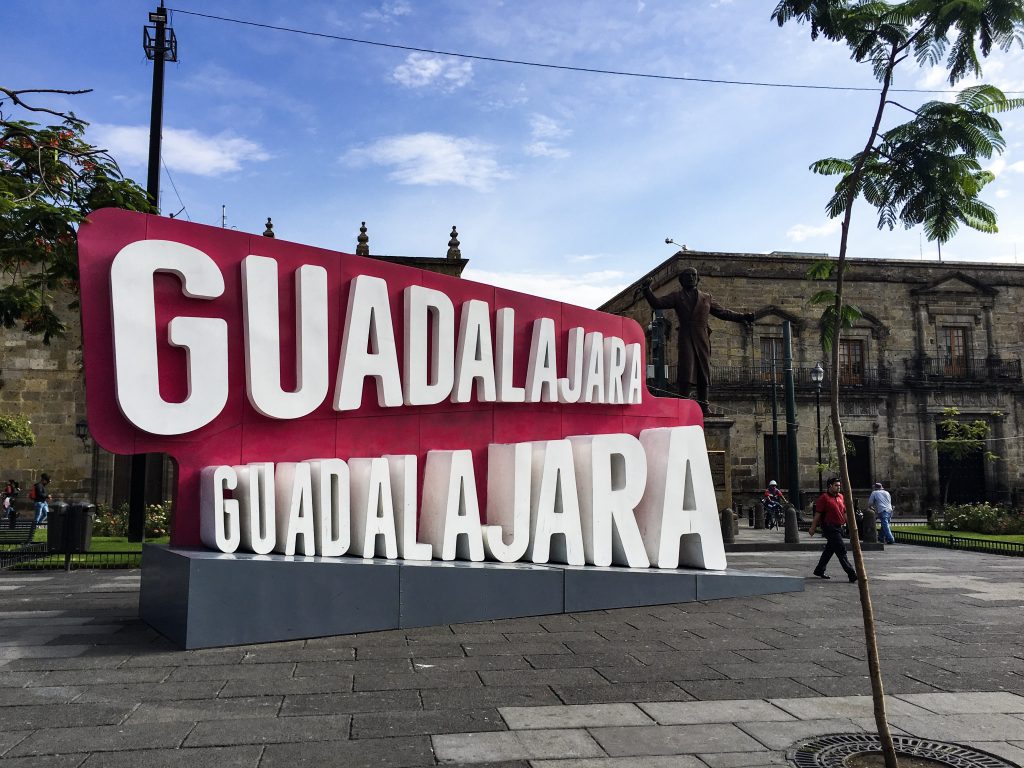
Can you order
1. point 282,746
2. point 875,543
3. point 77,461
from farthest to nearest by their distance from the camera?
1. point 77,461
2. point 875,543
3. point 282,746

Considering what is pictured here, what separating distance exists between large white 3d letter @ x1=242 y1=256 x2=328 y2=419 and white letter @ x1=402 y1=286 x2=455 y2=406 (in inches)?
40.6

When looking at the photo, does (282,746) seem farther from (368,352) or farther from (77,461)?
(77,461)

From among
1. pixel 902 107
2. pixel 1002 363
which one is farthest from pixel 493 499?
pixel 1002 363

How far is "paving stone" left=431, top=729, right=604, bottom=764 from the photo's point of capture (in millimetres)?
4375

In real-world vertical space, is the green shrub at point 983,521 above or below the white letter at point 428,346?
below

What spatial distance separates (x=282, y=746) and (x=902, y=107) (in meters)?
5.42

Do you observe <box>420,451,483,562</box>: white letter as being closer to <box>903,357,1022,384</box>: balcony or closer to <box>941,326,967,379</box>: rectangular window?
<box>903,357,1022,384</box>: balcony

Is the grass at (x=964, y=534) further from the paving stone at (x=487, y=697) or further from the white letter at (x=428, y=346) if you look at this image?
the paving stone at (x=487, y=697)

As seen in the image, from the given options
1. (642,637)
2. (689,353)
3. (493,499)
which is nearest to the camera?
(642,637)

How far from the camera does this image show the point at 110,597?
400 inches

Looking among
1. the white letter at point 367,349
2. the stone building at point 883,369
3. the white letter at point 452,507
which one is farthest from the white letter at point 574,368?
the stone building at point 883,369

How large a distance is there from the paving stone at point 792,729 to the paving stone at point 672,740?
0.29ft

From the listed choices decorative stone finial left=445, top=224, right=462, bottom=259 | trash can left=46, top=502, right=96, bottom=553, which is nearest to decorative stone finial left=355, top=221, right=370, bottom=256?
decorative stone finial left=445, top=224, right=462, bottom=259

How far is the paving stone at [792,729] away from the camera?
4.71 m
